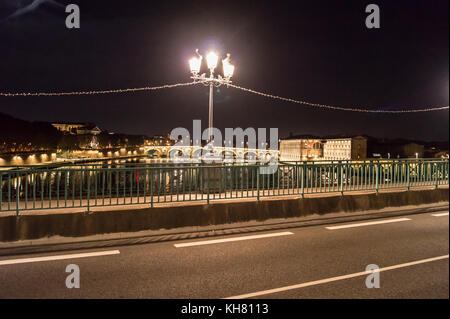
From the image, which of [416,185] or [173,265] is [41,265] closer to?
[173,265]

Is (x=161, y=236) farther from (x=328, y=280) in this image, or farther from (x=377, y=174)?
(x=377, y=174)

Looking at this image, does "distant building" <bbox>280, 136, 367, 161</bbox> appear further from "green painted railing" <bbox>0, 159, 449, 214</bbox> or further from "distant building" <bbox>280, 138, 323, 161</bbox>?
"green painted railing" <bbox>0, 159, 449, 214</bbox>

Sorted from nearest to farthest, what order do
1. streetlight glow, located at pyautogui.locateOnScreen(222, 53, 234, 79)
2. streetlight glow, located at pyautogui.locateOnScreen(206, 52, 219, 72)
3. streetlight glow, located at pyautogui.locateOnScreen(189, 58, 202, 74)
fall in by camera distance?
streetlight glow, located at pyautogui.locateOnScreen(206, 52, 219, 72), streetlight glow, located at pyautogui.locateOnScreen(189, 58, 202, 74), streetlight glow, located at pyautogui.locateOnScreen(222, 53, 234, 79)

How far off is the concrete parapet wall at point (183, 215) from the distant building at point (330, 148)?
347 ft

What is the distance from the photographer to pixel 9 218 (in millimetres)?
6000

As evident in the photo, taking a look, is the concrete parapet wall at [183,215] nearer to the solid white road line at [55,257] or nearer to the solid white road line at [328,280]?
the solid white road line at [55,257]

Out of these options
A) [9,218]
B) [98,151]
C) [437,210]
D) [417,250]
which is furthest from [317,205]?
[98,151]

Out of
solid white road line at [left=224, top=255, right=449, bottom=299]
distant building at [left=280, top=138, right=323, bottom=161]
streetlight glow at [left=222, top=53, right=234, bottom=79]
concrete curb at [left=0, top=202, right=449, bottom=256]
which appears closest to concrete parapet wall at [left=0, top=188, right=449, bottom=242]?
concrete curb at [left=0, top=202, right=449, bottom=256]

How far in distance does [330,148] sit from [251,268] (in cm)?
13541

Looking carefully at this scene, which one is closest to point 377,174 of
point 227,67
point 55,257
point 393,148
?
point 227,67

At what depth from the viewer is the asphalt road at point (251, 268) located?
4.07m

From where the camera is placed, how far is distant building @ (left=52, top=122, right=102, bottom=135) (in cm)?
12119

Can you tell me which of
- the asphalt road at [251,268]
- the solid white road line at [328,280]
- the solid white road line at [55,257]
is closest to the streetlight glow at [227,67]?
the asphalt road at [251,268]

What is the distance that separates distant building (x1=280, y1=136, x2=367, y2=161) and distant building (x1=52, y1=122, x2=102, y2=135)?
248 ft
